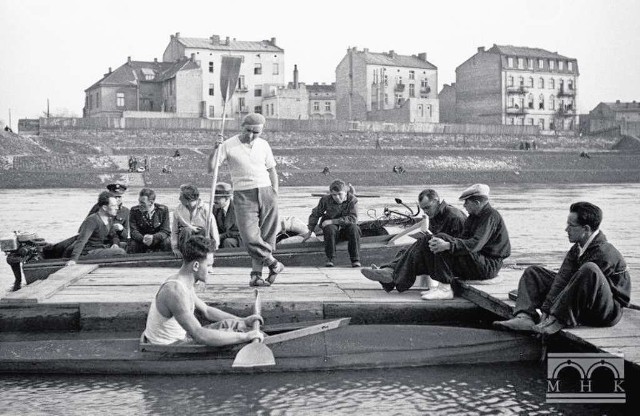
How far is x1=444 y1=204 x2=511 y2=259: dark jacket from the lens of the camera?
8.95 meters

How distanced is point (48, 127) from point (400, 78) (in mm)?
49792

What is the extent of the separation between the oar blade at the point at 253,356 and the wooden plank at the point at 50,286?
130 inches

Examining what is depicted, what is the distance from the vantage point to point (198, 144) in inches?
3068

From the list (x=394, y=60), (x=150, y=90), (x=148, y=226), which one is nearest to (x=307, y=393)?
(x=148, y=226)

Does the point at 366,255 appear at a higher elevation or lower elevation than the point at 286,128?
lower

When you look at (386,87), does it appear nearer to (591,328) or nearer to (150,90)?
(150,90)

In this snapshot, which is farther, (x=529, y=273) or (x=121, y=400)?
(x=529, y=273)

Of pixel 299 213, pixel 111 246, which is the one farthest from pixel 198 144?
pixel 111 246

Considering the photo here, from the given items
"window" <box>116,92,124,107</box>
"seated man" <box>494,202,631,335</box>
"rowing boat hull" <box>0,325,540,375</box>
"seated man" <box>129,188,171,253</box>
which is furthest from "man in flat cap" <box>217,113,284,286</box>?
"window" <box>116,92,124,107</box>

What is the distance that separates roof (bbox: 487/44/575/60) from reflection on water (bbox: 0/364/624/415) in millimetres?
101149

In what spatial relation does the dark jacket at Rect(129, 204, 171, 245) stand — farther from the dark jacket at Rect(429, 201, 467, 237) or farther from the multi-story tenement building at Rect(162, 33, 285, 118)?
the multi-story tenement building at Rect(162, 33, 285, 118)

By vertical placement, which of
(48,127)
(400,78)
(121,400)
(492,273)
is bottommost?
(121,400)

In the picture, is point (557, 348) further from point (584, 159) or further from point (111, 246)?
point (584, 159)

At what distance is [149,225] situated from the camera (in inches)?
494
